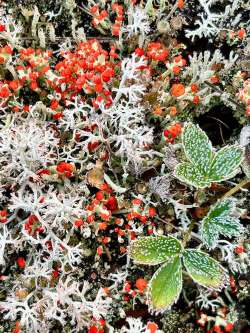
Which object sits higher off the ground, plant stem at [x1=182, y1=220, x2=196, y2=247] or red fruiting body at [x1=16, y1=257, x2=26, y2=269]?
plant stem at [x1=182, y1=220, x2=196, y2=247]

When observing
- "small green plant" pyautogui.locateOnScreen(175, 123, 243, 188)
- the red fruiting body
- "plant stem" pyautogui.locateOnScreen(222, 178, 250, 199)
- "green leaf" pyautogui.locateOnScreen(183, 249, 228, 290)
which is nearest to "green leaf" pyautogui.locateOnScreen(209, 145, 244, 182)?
"small green plant" pyautogui.locateOnScreen(175, 123, 243, 188)

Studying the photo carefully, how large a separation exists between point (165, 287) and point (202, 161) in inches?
17.6

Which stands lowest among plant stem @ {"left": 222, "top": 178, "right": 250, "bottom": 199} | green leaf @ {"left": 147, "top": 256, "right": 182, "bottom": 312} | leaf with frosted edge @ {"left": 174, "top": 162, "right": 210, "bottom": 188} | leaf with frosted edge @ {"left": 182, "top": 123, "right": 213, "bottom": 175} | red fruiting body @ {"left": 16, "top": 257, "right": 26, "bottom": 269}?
red fruiting body @ {"left": 16, "top": 257, "right": 26, "bottom": 269}

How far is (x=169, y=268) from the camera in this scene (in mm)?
1661

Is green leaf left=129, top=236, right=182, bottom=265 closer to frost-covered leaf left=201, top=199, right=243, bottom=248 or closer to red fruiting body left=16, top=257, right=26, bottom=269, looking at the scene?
frost-covered leaf left=201, top=199, right=243, bottom=248

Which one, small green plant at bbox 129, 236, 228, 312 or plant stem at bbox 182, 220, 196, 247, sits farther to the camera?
plant stem at bbox 182, 220, 196, 247

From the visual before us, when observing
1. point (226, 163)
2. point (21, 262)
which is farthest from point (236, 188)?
point (21, 262)

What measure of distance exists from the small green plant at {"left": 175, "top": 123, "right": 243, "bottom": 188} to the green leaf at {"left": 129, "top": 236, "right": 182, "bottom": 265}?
0.22 m

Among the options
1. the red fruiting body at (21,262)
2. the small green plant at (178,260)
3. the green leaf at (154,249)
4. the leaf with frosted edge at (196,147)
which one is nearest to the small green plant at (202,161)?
the leaf with frosted edge at (196,147)

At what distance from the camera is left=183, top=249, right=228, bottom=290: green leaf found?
1.64m

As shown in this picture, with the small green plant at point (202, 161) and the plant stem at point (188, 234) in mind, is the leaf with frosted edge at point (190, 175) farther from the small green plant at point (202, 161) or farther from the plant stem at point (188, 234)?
the plant stem at point (188, 234)

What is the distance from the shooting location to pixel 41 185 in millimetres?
1872

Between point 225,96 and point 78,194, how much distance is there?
72 cm

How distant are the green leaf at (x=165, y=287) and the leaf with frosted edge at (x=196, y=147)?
36cm
